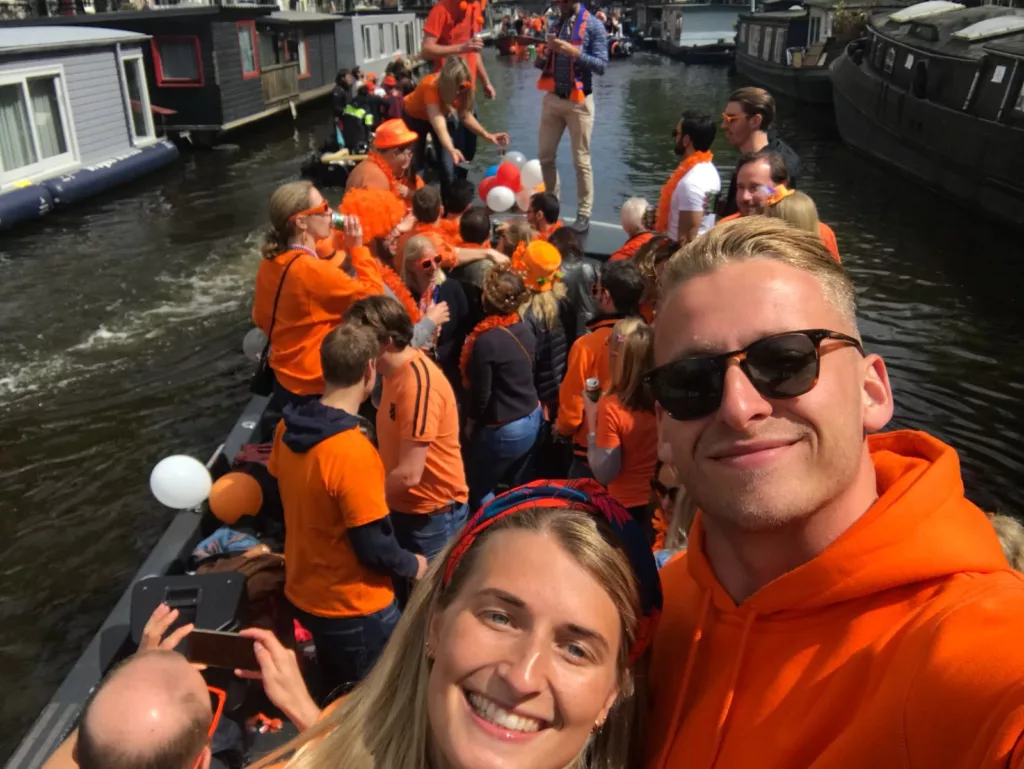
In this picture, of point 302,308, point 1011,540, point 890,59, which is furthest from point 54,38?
point 890,59

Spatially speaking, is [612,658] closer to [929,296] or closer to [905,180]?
[929,296]

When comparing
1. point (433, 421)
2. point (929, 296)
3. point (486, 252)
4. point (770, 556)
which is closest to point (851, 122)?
point (929, 296)

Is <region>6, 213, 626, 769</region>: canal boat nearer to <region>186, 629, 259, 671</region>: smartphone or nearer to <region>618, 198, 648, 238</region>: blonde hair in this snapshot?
<region>186, 629, 259, 671</region>: smartphone

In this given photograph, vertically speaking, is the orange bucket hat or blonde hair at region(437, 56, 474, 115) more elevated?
blonde hair at region(437, 56, 474, 115)

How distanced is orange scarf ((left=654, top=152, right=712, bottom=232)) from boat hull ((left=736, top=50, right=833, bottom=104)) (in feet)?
77.8

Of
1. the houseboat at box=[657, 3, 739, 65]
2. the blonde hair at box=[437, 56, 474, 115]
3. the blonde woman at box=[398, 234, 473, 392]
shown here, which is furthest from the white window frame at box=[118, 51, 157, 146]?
the houseboat at box=[657, 3, 739, 65]

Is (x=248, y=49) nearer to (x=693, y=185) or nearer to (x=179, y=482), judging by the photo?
(x=693, y=185)

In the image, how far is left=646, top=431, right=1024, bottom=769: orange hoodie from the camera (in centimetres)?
98

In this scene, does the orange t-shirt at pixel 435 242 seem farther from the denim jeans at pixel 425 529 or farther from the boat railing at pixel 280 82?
the boat railing at pixel 280 82

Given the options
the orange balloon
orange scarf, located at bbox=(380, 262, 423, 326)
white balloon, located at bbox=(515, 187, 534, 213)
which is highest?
orange scarf, located at bbox=(380, 262, 423, 326)

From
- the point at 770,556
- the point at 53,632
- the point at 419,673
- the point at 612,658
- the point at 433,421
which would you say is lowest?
the point at 53,632

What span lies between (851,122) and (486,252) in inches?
767

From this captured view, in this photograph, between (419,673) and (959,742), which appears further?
(419,673)

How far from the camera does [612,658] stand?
4.64 feet
